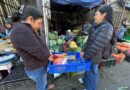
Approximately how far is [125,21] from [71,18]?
2285mm

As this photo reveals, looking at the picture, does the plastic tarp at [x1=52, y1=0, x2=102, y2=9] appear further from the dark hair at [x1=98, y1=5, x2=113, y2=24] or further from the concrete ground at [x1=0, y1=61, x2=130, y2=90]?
the concrete ground at [x1=0, y1=61, x2=130, y2=90]

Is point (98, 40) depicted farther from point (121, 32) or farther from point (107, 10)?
point (121, 32)

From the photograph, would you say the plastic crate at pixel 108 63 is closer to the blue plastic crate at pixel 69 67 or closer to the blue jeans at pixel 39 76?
the blue plastic crate at pixel 69 67

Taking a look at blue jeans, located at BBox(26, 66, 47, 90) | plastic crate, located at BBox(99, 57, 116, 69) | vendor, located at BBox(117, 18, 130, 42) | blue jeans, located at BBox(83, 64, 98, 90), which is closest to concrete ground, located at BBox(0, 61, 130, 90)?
plastic crate, located at BBox(99, 57, 116, 69)

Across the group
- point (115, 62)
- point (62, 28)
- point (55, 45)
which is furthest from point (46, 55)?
point (62, 28)

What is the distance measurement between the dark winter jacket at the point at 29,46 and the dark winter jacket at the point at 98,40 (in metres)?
0.86

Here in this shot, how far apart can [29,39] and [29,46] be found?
0.11 m

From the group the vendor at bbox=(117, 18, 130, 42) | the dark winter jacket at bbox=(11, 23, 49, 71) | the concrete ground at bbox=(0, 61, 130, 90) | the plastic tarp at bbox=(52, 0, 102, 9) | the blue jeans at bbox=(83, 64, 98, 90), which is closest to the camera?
the dark winter jacket at bbox=(11, 23, 49, 71)

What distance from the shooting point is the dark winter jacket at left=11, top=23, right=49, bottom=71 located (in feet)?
8.05

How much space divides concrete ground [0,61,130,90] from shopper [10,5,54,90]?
1291mm

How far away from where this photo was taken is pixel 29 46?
254 cm

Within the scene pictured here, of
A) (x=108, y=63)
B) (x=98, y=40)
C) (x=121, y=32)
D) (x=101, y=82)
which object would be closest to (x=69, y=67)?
(x=98, y=40)

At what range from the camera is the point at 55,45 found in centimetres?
470

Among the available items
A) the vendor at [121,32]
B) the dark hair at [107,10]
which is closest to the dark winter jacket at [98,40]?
the dark hair at [107,10]
